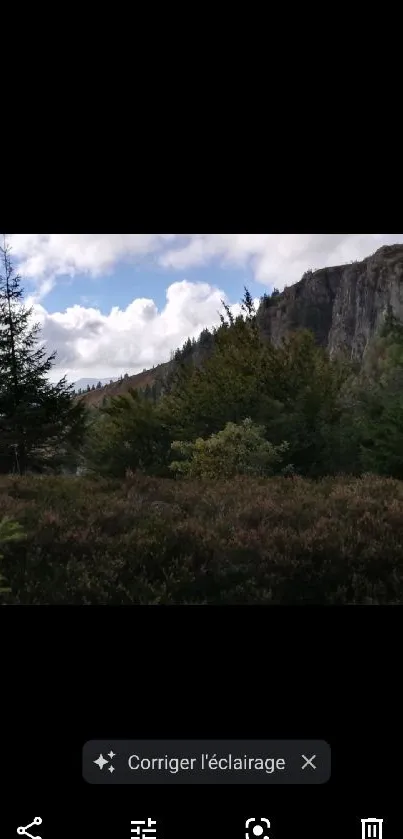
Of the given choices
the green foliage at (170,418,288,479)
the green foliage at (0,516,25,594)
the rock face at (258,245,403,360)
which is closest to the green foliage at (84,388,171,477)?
the green foliage at (170,418,288,479)

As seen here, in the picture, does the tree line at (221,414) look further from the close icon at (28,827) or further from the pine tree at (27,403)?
the close icon at (28,827)

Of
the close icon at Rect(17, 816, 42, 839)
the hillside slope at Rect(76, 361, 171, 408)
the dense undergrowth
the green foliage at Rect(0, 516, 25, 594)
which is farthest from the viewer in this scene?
the hillside slope at Rect(76, 361, 171, 408)

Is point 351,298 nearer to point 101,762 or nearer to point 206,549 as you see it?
point 206,549

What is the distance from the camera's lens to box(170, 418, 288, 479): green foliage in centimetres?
803

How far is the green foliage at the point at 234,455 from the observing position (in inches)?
316

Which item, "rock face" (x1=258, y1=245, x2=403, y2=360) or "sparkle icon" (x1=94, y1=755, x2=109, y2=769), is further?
"rock face" (x1=258, y1=245, x2=403, y2=360)

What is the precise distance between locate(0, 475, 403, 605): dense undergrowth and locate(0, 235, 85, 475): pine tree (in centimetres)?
148

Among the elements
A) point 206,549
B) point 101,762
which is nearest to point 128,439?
point 206,549

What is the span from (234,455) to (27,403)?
3.02m
